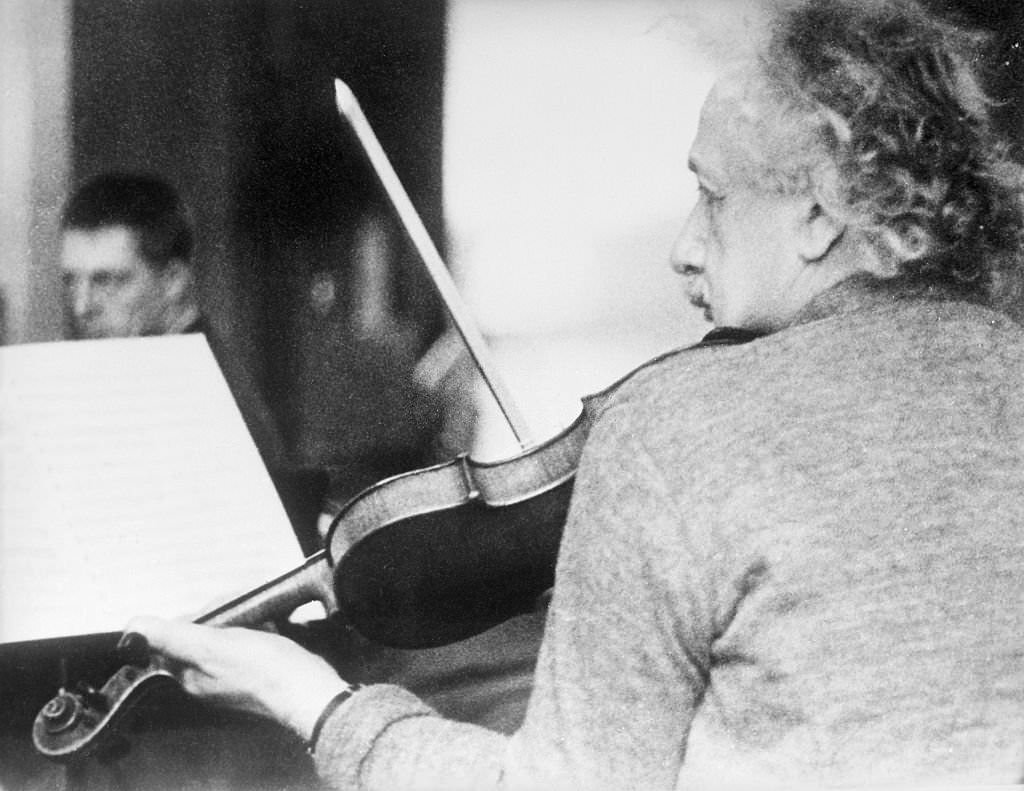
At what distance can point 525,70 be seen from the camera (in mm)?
1196

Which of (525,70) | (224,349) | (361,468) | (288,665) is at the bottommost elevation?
(288,665)

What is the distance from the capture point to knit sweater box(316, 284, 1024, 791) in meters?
0.85

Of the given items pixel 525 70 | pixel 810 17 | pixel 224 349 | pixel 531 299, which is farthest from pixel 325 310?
pixel 810 17

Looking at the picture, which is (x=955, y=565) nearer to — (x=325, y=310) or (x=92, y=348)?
(x=325, y=310)

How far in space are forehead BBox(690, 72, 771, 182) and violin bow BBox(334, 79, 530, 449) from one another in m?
0.29

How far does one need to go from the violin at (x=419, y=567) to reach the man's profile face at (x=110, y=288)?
0.30m

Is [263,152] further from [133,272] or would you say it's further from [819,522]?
[819,522]

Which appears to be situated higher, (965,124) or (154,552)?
(965,124)

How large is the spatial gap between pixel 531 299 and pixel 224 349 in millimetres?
325

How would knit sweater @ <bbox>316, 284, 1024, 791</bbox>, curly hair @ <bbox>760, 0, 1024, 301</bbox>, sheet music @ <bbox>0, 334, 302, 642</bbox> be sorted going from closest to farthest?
knit sweater @ <bbox>316, 284, 1024, 791</bbox> → curly hair @ <bbox>760, 0, 1024, 301</bbox> → sheet music @ <bbox>0, 334, 302, 642</bbox>

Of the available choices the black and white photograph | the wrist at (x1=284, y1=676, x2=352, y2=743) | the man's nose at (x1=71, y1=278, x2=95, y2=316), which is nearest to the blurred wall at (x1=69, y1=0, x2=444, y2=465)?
the black and white photograph

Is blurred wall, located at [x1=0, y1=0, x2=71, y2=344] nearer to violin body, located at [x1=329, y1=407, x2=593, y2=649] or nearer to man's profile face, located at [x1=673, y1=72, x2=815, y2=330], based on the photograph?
violin body, located at [x1=329, y1=407, x2=593, y2=649]

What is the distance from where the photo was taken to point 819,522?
86 centimetres

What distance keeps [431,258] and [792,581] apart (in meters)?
0.51
